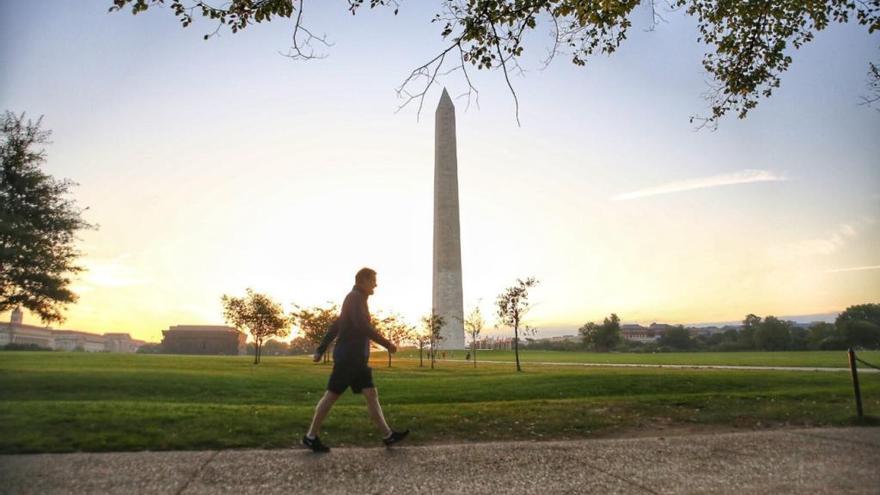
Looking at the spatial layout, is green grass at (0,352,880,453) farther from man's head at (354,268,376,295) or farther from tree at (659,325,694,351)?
tree at (659,325,694,351)

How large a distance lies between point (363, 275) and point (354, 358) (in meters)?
0.95

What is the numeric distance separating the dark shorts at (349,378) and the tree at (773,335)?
284 ft

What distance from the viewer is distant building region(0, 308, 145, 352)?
400 ft

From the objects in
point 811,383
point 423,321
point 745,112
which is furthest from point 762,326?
point 745,112

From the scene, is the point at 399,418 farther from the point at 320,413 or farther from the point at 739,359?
the point at 739,359

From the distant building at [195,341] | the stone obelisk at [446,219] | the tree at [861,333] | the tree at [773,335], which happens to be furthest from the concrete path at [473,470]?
the distant building at [195,341]

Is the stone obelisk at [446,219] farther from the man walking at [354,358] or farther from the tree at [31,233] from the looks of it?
the man walking at [354,358]

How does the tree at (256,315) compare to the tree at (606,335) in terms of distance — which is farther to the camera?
the tree at (606,335)

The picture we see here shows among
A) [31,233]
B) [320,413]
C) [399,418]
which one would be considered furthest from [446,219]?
[320,413]

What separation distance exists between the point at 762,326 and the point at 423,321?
6046 centimetres

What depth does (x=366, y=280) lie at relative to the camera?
240 inches

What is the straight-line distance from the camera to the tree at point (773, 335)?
7581 centimetres

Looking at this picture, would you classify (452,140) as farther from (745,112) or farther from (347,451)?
(347,451)

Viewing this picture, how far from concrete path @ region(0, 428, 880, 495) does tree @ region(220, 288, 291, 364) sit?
1658 inches
